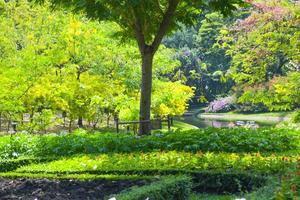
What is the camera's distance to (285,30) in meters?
13.9

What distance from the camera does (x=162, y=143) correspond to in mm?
8547

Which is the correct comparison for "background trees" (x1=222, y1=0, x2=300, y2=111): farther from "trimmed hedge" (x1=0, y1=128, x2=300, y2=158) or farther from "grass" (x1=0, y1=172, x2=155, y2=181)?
"grass" (x1=0, y1=172, x2=155, y2=181)

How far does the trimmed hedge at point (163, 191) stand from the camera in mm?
4770

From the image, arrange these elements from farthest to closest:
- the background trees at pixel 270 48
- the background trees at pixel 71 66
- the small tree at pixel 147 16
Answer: the background trees at pixel 71 66 < the background trees at pixel 270 48 < the small tree at pixel 147 16

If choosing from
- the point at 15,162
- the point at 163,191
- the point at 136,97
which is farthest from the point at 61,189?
the point at 136,97

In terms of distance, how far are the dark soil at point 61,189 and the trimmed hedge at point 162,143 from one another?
85.0 inches

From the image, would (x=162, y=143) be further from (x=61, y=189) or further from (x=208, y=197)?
(x=61, y=189)

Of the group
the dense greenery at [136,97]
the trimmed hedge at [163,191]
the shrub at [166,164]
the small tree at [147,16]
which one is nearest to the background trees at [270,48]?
the dense greenery at [136,97]

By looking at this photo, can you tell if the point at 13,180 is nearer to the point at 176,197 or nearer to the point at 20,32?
the point at 176,197

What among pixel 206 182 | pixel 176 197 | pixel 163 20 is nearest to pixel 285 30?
pixel 163 20

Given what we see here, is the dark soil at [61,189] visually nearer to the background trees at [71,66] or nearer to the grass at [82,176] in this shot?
the grass at [82,176]

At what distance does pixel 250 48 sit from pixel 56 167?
9.70 metres

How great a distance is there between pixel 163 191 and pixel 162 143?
333 cm

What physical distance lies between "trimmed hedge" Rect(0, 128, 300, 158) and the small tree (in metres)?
1.72
